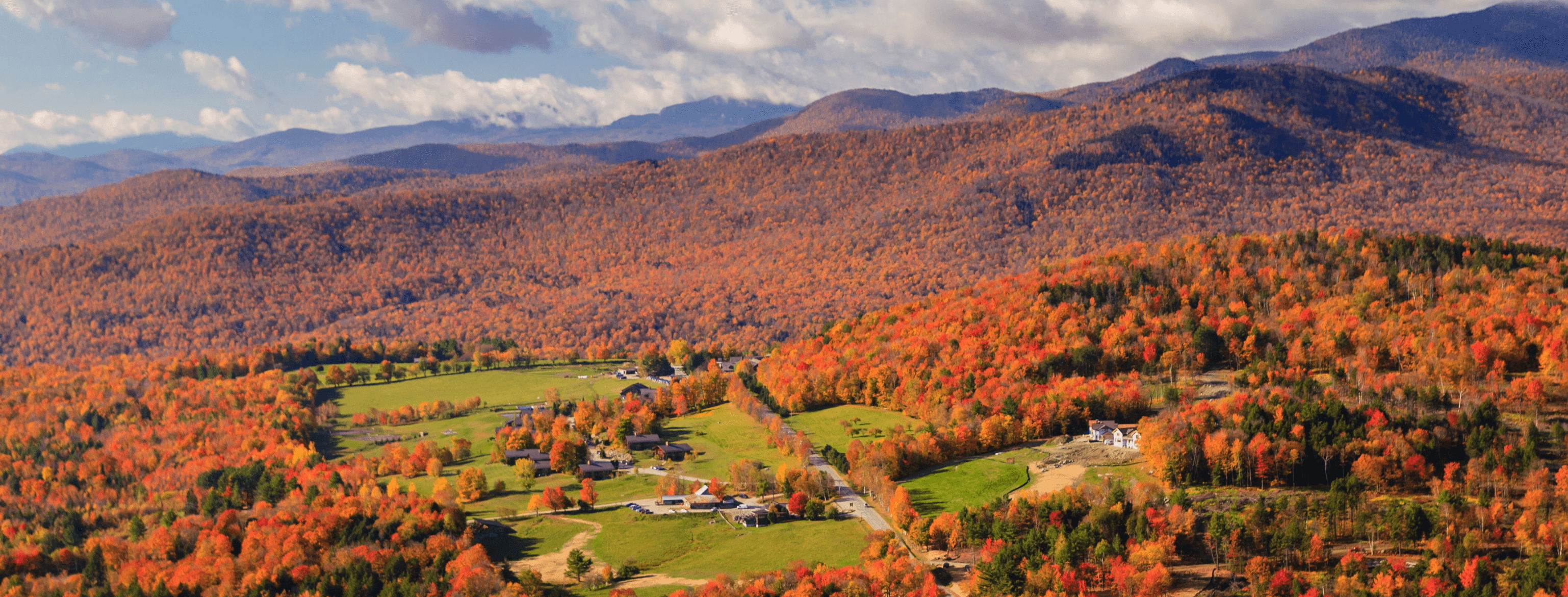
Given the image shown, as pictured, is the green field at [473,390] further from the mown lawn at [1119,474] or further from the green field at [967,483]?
the mown lawn at [1119,474]

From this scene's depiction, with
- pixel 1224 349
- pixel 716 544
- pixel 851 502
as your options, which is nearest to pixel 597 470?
pixel 716 544

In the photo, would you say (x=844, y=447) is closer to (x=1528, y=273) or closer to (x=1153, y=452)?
(x=1153, y=452)

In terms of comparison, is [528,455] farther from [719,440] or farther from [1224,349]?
[1224,349]

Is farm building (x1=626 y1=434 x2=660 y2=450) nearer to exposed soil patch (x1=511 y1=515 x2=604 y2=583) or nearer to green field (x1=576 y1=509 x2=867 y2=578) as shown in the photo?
green field (x1=576 y1=509 x2=867 y2=578)

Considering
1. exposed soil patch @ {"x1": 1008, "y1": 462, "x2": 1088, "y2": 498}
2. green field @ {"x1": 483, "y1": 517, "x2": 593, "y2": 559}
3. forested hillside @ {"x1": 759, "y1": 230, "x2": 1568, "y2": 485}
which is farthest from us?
forested hillside @ {"x1": 759, "y1": 230, "x2": 1568, "y2": 485}

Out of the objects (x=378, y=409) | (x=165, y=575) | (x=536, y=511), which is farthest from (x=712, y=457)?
(x=378, y=409)

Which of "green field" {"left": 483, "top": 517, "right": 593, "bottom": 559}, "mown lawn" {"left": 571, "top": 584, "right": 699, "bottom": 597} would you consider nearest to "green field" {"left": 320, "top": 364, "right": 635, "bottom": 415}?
"green field" {"left": 483, "top": 517, "right": 593, "bottom": 559}

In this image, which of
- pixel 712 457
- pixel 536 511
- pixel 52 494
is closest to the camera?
pixel 536 511
